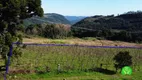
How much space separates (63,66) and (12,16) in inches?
289

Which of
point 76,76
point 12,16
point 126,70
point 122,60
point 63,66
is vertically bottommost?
point 126,70

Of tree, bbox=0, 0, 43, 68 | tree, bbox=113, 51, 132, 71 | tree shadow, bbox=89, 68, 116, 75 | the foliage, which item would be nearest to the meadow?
tree shadow, bbox=89, 68, 116, 75

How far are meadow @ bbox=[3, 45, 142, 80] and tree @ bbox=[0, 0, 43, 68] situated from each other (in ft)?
6.58

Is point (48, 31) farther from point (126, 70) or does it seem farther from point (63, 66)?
point (63, 66)

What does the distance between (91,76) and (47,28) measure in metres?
48.4

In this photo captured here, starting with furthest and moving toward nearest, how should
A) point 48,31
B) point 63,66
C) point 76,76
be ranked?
point 48,31
point 63,66
point 76,76

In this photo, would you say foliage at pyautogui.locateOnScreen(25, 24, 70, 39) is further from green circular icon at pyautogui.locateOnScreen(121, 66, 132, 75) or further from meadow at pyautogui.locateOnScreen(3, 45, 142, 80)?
green circular icon at pyautogui.locateOnScreen(121, 66, 132, 75)

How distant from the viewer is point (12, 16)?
714 inches

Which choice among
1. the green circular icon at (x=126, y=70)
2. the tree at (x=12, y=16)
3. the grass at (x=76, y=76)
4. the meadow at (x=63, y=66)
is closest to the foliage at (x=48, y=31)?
the meadow at (x=63, y=66)

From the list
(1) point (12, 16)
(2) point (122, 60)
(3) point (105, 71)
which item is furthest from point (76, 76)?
(1) point (12, 16)

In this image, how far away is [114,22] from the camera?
115188 millimetres

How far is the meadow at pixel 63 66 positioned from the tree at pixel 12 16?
2005mm

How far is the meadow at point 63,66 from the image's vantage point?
21266mm

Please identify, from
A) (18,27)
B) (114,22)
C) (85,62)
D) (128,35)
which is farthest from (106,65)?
(114,22)
